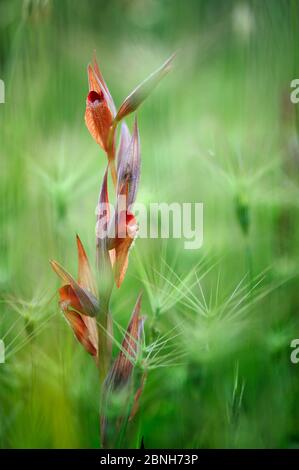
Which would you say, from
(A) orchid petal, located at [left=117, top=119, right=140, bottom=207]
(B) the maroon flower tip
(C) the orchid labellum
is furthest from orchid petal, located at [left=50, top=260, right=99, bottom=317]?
(B) the maroon flower tip

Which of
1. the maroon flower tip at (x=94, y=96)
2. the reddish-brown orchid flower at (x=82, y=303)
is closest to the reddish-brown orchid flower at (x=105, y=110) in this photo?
the maroon flower tip at (x=94, y=96)

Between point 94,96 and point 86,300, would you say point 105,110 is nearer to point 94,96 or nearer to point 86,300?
point 94,96

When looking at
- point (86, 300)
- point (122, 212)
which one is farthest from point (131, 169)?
point (86, 300)

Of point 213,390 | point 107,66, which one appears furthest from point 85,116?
point 213,390

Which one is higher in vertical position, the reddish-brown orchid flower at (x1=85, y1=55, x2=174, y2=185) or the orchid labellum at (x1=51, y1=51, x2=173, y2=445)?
the reddish-brown orchid flower at (x1=85, y1=55, x2=174, y2=185)

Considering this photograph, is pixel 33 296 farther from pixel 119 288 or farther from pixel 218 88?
pixel 218 88

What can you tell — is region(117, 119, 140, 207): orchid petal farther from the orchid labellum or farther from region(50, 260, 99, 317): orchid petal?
region(50, 260, 99, 317): orchid petal
